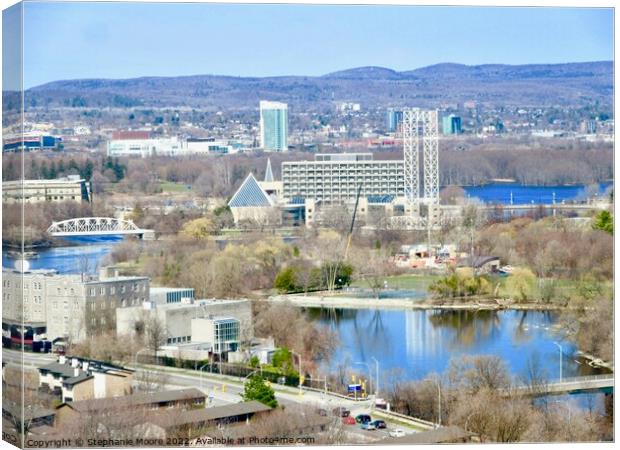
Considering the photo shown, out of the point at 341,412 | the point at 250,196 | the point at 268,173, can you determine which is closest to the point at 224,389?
the point at 341,412

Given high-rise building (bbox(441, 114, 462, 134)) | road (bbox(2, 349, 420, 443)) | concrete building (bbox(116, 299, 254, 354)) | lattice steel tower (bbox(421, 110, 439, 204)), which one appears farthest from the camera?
high-rise building (bbox(441, 114, 462, 134))

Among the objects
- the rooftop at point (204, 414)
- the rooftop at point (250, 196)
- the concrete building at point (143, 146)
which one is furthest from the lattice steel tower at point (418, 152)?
the rooftop at point (204, 414)

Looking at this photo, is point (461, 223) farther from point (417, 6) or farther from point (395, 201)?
point (417, 6)

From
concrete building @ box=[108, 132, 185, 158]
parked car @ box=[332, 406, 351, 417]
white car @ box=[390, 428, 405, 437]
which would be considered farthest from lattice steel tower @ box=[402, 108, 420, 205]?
white car @ box=[390, 428, 405, 437]

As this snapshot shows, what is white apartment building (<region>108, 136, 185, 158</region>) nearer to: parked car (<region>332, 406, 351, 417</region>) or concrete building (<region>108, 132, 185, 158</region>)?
concrete building (<region>108, 132, 185, 158</region>)

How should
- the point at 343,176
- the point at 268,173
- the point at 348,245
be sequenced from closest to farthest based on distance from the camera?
the point at 343,176 → the point at 268,173 → the point at 348,245

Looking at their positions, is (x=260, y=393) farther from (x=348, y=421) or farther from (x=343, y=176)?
(x=343, y=176)
